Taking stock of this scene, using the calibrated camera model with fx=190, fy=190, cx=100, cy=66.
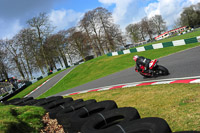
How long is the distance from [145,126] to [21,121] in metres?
4.02

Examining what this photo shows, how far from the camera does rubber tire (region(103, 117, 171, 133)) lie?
2.73 metres

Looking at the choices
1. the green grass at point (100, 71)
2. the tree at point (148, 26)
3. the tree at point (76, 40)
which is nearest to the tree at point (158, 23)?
the tree at point (148, 26)

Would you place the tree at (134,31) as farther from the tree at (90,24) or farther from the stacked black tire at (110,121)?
the stacked black tire at (110,121)

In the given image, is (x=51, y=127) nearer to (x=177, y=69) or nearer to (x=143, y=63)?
(x=143, y=63)

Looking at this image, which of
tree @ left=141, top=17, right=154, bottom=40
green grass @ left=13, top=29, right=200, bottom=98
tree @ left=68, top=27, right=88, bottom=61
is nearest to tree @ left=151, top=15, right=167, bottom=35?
tree @ left=141, top=17, right=154, bottom=40

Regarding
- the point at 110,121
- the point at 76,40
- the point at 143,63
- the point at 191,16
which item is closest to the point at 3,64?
the point at 76,40

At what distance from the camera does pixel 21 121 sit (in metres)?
5.53

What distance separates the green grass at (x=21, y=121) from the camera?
471 centimetres

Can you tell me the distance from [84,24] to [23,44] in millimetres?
14584

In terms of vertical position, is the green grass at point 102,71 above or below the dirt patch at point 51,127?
above

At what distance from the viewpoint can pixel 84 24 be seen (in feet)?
147

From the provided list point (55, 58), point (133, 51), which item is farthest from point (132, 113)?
point (55, 58)

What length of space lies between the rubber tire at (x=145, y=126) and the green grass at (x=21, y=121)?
2.90 m

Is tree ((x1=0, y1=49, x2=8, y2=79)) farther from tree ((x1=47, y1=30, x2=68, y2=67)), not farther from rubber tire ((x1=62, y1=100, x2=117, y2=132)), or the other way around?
rubber tire ((x1=62, y1=100, x2=117, y2=132))
